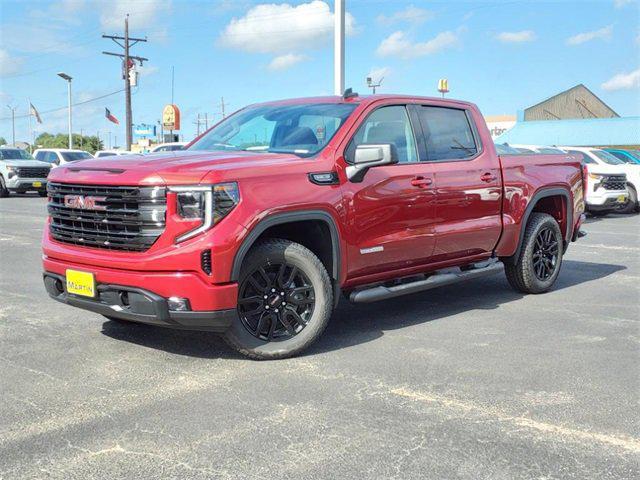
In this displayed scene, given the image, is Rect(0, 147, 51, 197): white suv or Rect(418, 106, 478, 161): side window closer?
Rect(418, 106, 478, 161): side window

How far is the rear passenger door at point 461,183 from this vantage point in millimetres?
5934

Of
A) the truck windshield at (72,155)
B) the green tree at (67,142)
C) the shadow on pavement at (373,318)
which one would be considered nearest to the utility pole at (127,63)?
the truck windshield at (72,155)

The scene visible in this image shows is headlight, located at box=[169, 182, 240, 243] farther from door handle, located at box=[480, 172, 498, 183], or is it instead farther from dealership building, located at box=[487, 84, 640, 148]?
dealership building, located at box=[487, 84, 640, 148]

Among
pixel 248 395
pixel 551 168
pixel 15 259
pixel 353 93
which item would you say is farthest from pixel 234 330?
pixel 15 259

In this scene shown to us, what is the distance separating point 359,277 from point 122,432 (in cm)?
235

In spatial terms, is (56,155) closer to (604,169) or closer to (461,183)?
(604,169)

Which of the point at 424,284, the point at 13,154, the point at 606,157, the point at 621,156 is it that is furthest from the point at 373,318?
the point at 13,154

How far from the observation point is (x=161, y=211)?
4371 mm

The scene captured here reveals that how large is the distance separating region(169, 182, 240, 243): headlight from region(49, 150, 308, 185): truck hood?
6 cm

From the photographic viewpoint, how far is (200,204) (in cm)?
436

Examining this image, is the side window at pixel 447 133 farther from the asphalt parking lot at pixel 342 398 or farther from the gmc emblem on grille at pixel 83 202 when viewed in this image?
the gmc emblem on grille at pixel 83 202

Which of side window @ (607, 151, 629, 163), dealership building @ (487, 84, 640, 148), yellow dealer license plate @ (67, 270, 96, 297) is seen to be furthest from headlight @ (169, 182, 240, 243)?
dealership building @ (487, 84, 640, 148)

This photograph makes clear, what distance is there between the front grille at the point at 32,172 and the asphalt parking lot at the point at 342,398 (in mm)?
19472

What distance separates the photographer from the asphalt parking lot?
3.19 m
